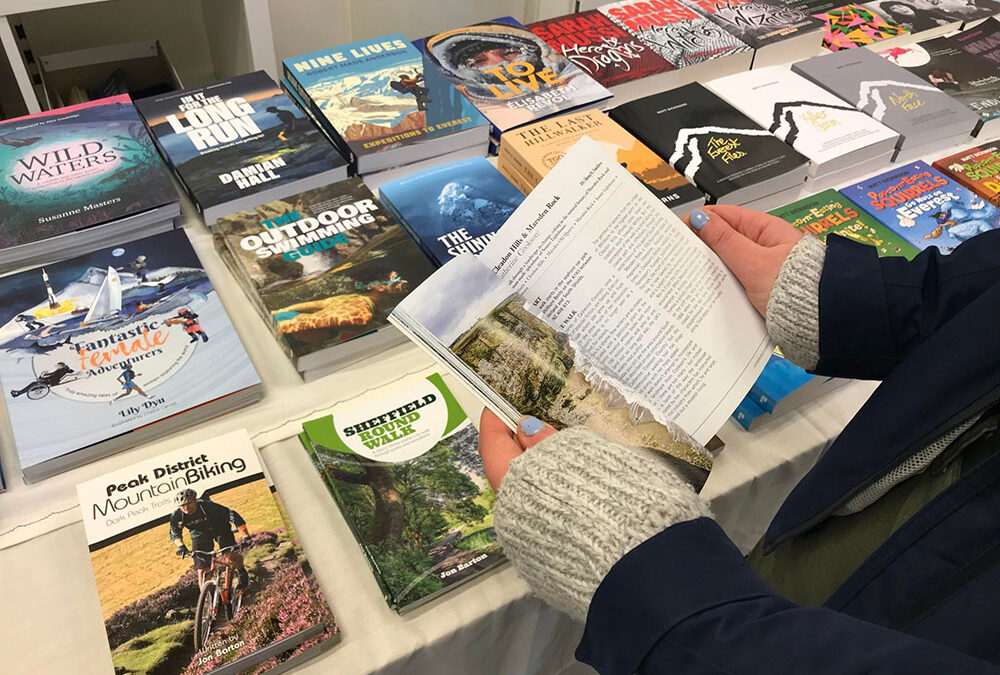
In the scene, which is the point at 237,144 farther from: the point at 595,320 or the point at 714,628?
the point at 714,628

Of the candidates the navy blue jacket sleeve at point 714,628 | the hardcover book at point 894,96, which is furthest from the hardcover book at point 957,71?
the navy blue jacket sleeve at point 714,628

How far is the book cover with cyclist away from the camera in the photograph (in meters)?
0.64

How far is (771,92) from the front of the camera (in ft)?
4.24

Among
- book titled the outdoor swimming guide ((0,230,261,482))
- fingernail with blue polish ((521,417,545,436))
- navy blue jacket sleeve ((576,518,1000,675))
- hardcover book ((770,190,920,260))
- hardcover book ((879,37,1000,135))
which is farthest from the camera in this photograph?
hardcover book ((879,37,1000,135))

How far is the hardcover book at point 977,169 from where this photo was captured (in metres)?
1.16

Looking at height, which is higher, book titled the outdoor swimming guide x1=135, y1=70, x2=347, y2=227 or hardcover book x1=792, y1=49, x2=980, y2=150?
book titled the outdoor swimming guide x1=135, y1=70, x2=347, y2=227

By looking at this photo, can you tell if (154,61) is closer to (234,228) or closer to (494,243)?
(234,228)

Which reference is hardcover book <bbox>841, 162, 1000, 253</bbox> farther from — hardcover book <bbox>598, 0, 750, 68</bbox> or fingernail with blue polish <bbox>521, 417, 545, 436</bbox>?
fingernail with blue polish <bbox>521, 417, 545, 436</bbox>

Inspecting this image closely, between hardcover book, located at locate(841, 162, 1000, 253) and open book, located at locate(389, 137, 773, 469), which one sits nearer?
open book, located at locate(389, 137, 773, 469)

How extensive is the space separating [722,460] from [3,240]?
3.08 feet

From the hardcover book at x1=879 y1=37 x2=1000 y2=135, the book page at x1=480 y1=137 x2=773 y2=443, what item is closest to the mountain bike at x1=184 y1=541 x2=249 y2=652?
the book page at x1=480 y1=137 x2=773 y2=443

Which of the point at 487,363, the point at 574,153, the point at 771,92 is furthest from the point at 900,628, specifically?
the point at 771,92

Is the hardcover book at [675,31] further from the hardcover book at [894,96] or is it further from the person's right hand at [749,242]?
the person's right hand at [749,242]

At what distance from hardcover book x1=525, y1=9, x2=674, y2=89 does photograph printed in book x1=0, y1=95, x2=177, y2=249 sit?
745 millimetres
